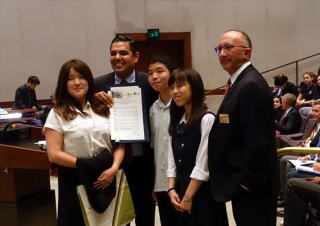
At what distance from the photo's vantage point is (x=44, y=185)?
3.01 m

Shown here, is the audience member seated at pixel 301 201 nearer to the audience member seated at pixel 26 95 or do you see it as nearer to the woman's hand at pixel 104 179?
the woman's hand at pixel 104 179

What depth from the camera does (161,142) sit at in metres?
2.27

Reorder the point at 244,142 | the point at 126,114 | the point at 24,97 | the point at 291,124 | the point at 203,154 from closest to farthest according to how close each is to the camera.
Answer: the point at 244,142
the point at 203,154
the point at 126,114
the point at 291,124
the point at 24,97

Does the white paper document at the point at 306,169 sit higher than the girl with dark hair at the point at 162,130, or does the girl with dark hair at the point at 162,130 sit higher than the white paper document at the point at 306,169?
the girl with dark hair at the point at 162,130

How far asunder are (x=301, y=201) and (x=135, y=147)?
137 centimetres

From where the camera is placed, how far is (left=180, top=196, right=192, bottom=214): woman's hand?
2023 millimetres

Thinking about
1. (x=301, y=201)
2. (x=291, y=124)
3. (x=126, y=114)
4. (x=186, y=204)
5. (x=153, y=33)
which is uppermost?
(x=153, y=33)

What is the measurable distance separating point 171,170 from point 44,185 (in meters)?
1.32

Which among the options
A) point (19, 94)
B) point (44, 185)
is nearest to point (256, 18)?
point (19, 94)

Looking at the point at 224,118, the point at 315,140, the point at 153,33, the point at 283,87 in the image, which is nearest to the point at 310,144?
the point at 315,140

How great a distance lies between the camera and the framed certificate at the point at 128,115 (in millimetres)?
2182

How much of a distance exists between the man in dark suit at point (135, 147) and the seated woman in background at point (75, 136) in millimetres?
204

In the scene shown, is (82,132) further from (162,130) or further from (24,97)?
(24,97)

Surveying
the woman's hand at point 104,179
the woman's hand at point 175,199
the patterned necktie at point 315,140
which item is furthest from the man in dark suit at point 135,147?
the patterned necktie at point 315,140
